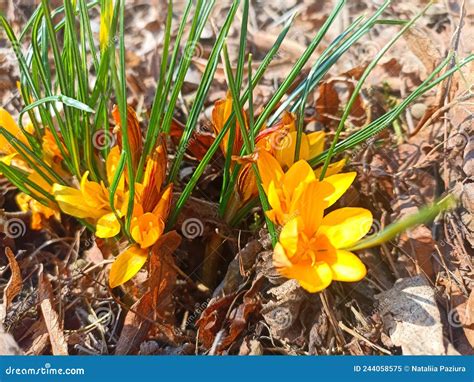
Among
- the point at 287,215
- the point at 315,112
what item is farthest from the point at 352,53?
the point at 287,215

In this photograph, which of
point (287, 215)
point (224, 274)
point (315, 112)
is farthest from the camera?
point (315, 112)

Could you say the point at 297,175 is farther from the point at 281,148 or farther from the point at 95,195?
the point at 95,195

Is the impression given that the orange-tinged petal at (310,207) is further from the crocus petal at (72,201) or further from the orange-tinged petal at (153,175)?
the crocus petal at (72,201)

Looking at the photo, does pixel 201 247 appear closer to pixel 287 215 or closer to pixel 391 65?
pixel 287 215

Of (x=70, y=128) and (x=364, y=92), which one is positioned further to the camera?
(x=364, y=92)

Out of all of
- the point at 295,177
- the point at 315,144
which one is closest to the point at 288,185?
the point at 295,177

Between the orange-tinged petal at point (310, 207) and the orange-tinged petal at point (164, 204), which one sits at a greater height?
the orange-tinged petal at point (310, 207)

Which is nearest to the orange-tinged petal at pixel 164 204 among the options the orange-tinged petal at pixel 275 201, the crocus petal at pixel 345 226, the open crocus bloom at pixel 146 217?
the open crocus bloom at pixel 146 217
